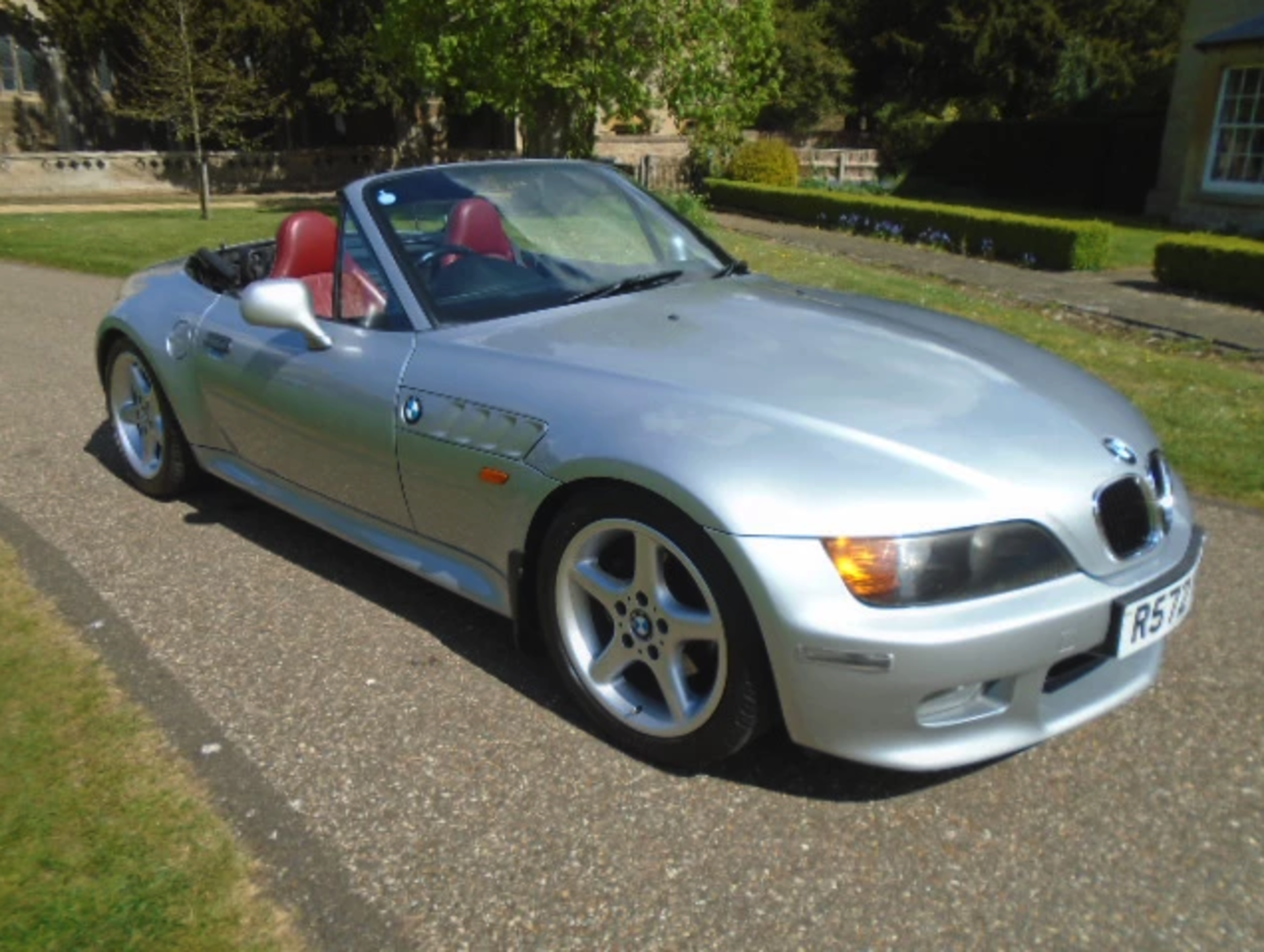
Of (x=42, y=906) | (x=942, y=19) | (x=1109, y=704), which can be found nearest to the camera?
(x=42, y=906)

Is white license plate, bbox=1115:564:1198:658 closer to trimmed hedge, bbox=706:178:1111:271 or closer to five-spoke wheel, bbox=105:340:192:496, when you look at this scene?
five-spoke wheel, bbox=105:340:192:496

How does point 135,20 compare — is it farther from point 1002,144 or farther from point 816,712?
point 816,712

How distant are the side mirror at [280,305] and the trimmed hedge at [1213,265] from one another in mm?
10441

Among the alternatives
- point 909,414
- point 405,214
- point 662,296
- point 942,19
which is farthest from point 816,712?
point 942,19

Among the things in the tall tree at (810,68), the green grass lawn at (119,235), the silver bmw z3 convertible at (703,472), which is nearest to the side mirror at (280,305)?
the silver bmw z3 convertible at (703,472)

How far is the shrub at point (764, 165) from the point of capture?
23.8 metres

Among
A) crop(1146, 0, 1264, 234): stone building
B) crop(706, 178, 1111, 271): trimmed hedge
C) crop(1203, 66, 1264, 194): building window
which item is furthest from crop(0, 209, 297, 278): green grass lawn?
crop(1203, 66, 1264, 194): building window

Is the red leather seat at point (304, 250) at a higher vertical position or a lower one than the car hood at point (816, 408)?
higher

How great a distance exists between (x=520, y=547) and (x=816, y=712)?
98 centimetres

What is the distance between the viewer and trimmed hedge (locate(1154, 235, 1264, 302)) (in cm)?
1115

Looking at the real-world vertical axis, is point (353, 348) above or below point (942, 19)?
below

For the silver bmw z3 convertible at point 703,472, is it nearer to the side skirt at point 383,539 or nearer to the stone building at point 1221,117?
the side skirt at point 383,539

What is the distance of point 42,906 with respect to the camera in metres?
2.42

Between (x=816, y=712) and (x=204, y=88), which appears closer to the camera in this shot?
(x=816, y=712)
